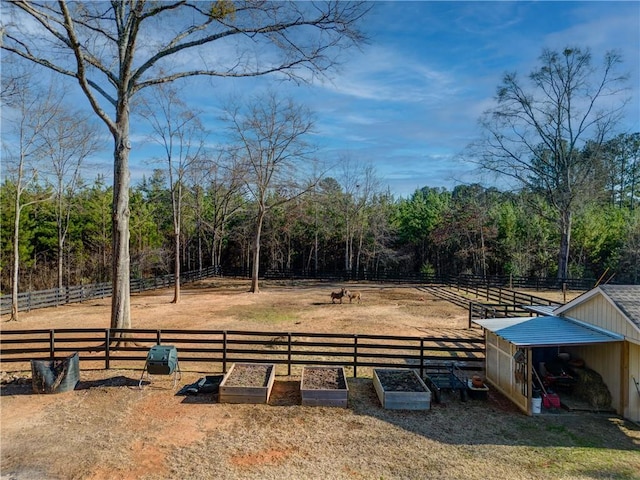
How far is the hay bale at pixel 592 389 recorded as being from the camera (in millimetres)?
7738

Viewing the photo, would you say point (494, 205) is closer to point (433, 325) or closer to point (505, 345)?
point (433, 325)

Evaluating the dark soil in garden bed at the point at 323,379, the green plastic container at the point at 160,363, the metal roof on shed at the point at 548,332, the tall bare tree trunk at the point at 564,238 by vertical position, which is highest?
the tall bare tree trunk at the point at 564,238

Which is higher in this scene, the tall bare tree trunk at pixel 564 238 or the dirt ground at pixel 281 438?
the tall bare tree trunk at pixel 564 238

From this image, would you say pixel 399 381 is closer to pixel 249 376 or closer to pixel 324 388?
pixel 324 388

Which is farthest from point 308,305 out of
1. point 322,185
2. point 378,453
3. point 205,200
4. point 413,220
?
point 205,200

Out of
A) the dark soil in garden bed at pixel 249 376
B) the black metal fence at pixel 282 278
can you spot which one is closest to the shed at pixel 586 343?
the dark soil in garden bed at pixel 249 376

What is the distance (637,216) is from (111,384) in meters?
37.9

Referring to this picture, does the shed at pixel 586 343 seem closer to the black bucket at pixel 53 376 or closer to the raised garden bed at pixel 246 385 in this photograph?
the raised garden bed at pixel 246 385

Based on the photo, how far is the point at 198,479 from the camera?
16.7 feet

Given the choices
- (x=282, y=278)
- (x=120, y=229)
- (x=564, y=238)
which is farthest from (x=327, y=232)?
(x=120, y=229)

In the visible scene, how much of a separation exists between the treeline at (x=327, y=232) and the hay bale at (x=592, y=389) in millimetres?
20615

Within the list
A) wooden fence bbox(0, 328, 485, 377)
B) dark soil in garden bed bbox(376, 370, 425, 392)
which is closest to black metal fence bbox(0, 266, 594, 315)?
wooden fence bbox(0, 328, 485, 377)

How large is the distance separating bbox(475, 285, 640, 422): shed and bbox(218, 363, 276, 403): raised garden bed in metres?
4.93

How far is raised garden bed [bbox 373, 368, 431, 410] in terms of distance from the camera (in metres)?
7.50
